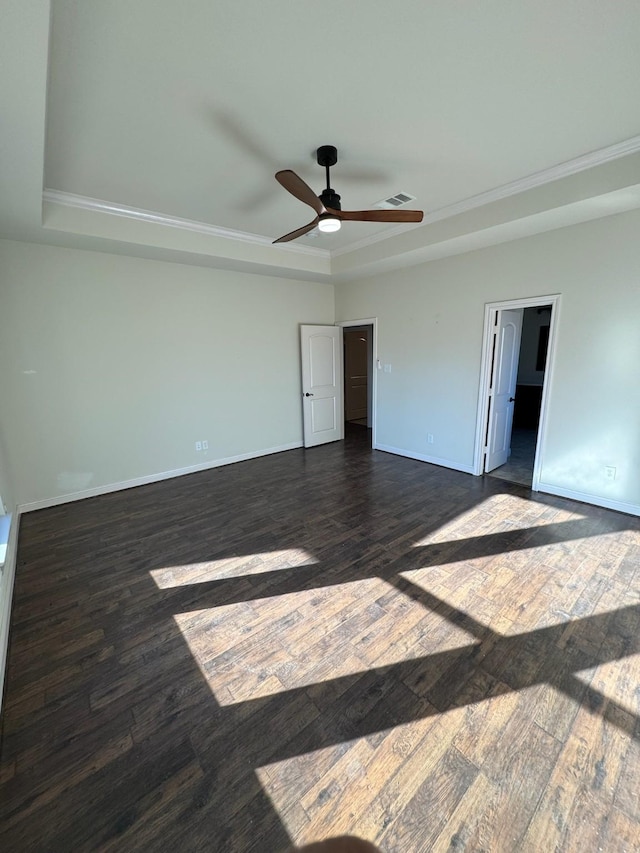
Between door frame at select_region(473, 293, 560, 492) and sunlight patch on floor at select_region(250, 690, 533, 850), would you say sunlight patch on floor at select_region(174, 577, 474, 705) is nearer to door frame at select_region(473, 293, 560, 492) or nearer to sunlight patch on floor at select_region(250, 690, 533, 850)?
sunlight patch on floor at select_region(250, 690, 533, 850)

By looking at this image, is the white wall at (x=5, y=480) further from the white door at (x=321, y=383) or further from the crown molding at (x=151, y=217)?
the white door at (x=321, y=383)

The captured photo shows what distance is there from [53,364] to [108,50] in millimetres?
2880

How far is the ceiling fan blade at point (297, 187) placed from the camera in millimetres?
2184

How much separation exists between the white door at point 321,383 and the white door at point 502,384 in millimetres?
2601

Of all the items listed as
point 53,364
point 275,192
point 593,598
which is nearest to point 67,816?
point 593,598

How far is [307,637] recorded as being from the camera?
202cm

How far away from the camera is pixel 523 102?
2.08 metres

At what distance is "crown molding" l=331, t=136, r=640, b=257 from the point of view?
2.51 m

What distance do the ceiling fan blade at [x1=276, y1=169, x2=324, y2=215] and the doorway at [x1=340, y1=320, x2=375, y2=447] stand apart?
182 inches

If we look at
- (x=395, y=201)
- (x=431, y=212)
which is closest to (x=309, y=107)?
(x=395, y=201)

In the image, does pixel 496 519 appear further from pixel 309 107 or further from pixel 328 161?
pixel 309 107

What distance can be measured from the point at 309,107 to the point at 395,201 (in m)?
1.56

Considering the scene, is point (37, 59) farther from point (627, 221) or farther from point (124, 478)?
point (627, 221)

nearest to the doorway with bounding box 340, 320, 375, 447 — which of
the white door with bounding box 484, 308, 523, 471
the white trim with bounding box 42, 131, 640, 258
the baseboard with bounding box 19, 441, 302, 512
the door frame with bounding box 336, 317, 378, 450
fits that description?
the door frame with bounding box 336, 317, 378, 450
